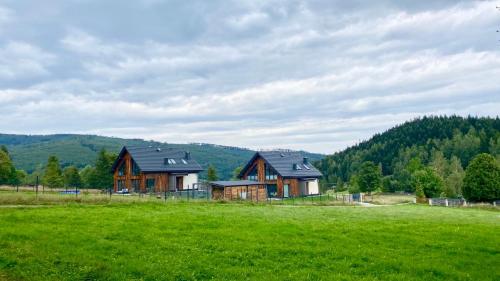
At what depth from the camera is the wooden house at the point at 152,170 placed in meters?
66.1

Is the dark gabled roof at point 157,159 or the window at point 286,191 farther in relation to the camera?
the window at point 286,191

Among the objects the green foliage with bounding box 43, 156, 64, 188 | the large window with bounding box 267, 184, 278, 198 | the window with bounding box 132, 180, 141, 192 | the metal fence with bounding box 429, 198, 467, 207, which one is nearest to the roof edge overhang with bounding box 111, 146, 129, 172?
the window with bounding box 132, 180, 141, 192

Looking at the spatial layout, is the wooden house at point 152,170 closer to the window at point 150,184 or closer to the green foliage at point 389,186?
the window at point 150,184

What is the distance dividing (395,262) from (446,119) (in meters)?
205

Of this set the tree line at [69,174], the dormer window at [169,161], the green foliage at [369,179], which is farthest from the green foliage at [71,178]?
the green foliage at [369,179]

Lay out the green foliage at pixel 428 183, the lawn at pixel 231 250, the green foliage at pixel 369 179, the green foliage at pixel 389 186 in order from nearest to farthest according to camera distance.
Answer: the lawn at pixel 231 250 < the green foliage at pixel 428 183 < the green foliage at pixel 369 179 < the green foliage at pixel 389 186

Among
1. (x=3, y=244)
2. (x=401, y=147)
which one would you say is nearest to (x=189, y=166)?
(x=3, y=244)

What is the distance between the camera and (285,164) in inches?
2813

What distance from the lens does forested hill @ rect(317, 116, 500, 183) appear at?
142m

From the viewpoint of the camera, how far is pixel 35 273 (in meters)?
12.3

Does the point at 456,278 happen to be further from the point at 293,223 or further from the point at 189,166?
the point at 189,166

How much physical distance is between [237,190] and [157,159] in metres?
17.9

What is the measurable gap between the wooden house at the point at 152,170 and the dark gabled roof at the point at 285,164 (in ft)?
35.4

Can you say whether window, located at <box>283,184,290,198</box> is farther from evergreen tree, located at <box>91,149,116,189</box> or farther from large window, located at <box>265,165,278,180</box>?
evergreen tree, located at <box>91,149,116,189</box>
